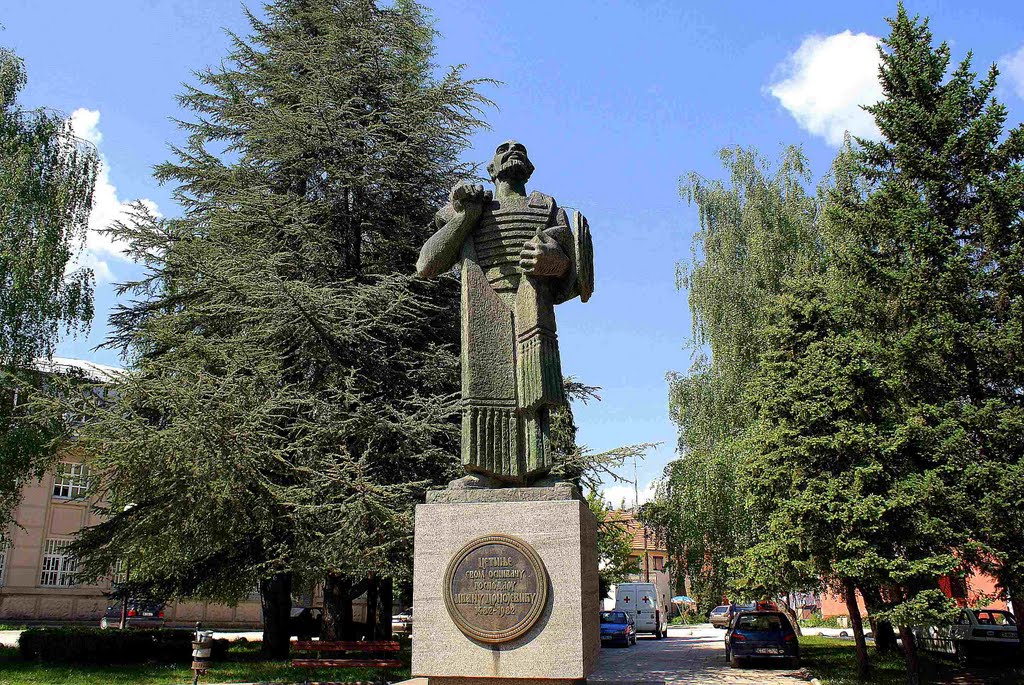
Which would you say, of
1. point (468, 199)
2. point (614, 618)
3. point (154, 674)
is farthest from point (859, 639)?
point (468, 199)

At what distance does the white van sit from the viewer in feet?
119

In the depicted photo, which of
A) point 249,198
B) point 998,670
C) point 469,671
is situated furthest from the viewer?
point 998,670

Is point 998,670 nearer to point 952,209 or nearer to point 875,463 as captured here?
point 875,463

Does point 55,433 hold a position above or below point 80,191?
below

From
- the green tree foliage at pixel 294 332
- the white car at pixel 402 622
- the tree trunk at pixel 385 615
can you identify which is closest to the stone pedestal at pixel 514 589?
the green tree foliage at pixel 294 332

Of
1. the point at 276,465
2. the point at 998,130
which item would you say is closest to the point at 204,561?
the point at 276,465

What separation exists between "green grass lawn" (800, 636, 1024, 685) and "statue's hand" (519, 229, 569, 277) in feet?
44.2

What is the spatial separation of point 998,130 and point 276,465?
49.9 ft

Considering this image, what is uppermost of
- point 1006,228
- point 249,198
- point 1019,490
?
point 249,198

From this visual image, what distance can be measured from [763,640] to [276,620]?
11.3 meters

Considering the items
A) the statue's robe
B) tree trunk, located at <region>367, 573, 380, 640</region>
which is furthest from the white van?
the statue's robe

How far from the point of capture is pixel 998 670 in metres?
18.6

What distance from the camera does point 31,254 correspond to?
17312 millimetres

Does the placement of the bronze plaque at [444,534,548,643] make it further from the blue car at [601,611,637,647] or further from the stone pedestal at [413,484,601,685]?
the blue car at [601,611,637,647]
